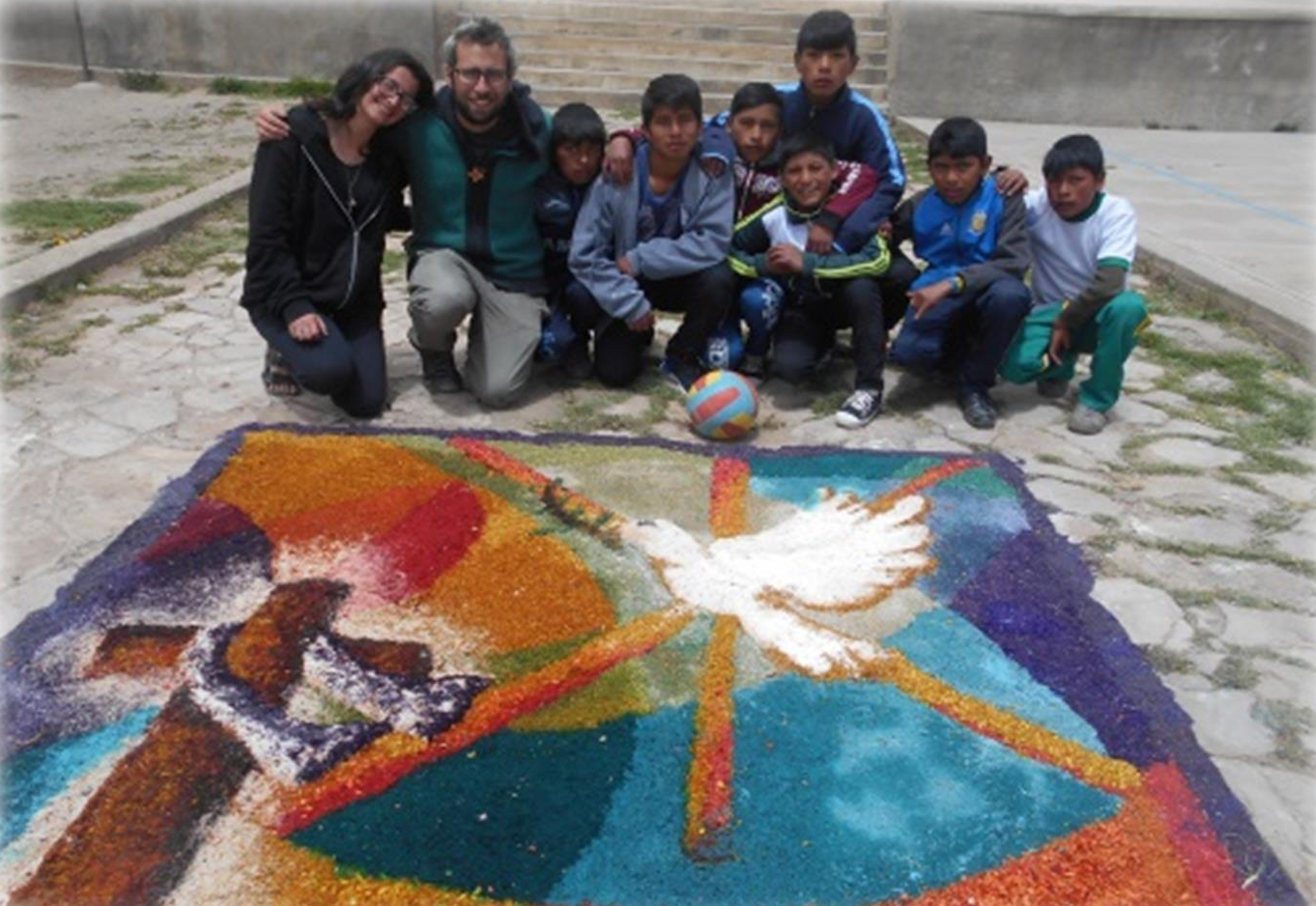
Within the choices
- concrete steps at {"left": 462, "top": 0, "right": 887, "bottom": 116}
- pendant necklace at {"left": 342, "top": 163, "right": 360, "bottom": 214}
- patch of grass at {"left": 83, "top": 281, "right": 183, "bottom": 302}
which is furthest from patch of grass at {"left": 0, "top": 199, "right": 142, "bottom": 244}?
concrete steps at {"left": 462, "top": 0, "right": 887, "bottom": 116}

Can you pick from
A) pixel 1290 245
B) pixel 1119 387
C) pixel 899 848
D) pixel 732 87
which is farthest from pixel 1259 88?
pixel 899 848

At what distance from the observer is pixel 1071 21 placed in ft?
36.8

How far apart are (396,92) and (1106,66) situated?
9.74m

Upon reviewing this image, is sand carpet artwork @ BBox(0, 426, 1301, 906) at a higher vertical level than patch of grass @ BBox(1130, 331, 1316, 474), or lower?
lower

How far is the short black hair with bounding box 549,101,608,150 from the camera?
3.90 meters

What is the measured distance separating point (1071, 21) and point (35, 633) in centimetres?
1123

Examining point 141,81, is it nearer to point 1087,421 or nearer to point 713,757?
point 1087,421

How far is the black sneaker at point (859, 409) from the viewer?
398 centimetres

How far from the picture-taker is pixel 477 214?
13.2 ft

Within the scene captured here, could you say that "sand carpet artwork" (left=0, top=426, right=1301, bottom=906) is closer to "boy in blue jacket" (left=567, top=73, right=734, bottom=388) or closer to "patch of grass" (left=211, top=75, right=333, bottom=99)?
"boy in blue jacket" (left=567, top=73, right=734, bottom=388)

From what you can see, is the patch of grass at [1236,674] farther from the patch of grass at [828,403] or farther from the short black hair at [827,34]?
the short black hair at [827,34]

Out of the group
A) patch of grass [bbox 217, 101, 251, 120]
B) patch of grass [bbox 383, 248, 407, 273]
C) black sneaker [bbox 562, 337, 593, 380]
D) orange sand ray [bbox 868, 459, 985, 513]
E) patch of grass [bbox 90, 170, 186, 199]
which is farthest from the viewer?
patch of grass [bbox 217, 101, 251, 120]

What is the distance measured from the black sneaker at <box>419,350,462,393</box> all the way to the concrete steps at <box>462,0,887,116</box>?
7368mm

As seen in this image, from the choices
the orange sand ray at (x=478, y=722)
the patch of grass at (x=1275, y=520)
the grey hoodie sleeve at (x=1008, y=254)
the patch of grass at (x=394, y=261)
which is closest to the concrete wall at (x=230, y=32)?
the patch of grass at (x=394, y=261)
